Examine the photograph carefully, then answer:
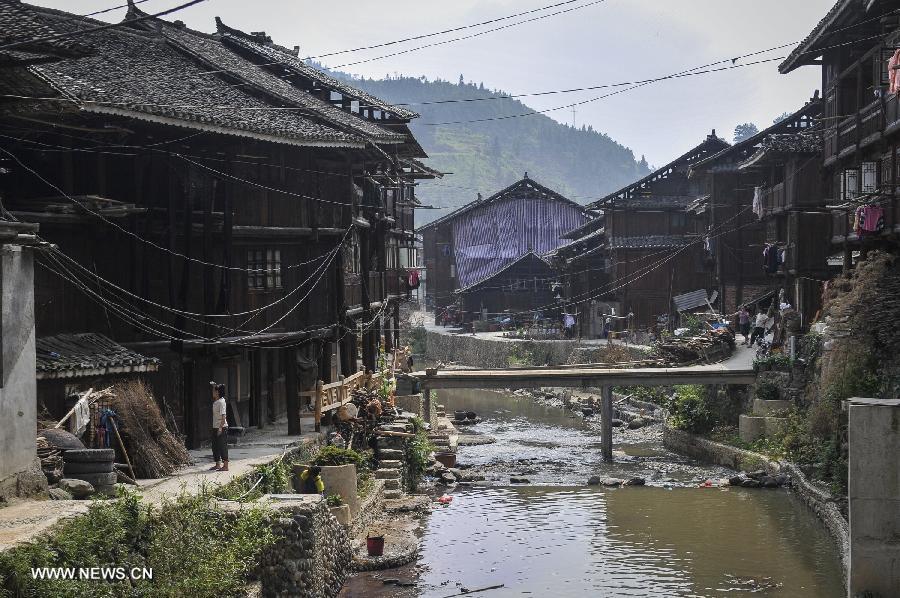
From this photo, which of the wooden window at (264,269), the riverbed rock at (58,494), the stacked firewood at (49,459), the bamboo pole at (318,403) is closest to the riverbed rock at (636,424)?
the wooden window at (264,269)

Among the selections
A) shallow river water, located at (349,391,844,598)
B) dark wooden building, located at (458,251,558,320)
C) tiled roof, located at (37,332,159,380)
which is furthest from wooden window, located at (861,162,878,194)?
dark wooden building, located at (458,251,558,320)

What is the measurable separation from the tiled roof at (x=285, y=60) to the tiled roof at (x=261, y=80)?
0.78m

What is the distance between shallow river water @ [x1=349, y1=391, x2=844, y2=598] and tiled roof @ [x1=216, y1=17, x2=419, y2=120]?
1409cm

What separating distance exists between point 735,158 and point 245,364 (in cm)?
3084

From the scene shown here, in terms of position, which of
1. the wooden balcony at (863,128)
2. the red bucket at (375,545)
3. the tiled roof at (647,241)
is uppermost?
the wooden balcony at (863,128)

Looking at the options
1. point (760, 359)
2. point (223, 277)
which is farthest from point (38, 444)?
point (760, 359)

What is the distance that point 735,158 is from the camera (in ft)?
177

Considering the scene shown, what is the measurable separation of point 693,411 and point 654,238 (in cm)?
2408

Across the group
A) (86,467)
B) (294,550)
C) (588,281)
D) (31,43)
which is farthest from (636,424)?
(31,43)

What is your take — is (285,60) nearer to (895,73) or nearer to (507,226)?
(895,73)

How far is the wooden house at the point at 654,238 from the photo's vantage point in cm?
6306

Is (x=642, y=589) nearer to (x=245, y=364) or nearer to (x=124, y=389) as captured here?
(x=124, y=389)

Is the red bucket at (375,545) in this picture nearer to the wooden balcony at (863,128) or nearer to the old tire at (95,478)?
the old tire at (95,478)

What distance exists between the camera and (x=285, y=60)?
3997 centimetres
